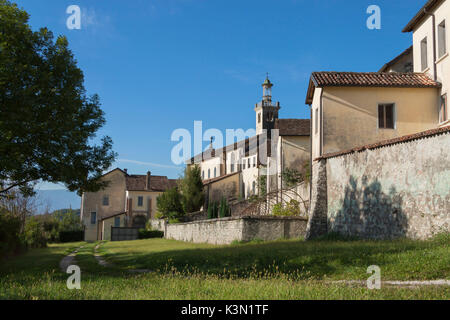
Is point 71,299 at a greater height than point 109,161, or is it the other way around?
point 109,161

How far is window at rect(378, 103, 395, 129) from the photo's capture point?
70.4 ft

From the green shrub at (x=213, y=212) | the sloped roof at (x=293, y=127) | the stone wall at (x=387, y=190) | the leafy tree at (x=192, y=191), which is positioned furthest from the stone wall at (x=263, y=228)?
the leafy tree at (x=192, y=191)

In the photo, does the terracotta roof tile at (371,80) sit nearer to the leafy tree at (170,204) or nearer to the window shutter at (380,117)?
the window shutter at (380,117)

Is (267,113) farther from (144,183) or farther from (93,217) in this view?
(93,217)

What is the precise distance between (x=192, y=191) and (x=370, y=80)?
27.6 metres

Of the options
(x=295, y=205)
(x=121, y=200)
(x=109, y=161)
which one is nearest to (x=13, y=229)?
(x=109, y=161)

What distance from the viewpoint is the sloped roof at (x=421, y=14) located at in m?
20.1

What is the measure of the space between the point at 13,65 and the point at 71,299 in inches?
380

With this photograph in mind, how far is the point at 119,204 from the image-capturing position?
6488 cm

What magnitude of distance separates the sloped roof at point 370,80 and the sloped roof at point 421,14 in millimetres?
2853

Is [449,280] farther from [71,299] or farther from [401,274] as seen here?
[71,299]

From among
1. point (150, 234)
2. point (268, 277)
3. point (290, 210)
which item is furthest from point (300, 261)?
point (150, 234)

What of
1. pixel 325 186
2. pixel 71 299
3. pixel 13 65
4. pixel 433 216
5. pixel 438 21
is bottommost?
pixel 71 299
